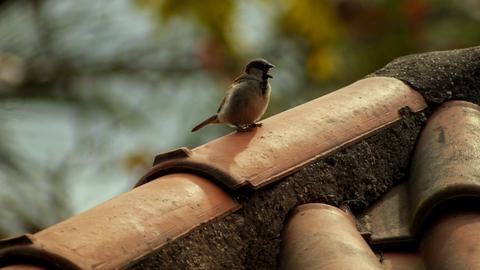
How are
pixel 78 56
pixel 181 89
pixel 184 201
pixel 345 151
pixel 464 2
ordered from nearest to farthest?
pixel 184 201
pixel 345 151
pixel 78 56
pixel 181 89
pixel 464 2

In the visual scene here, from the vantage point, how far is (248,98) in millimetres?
4523

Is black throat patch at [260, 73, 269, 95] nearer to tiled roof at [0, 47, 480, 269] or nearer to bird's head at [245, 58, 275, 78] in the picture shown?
bird's head at [245, 58, 275, 78]

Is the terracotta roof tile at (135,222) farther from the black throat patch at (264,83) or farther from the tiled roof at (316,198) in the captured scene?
the black throat patch at (264,83)

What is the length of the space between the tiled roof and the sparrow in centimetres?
56

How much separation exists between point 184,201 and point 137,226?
242mm

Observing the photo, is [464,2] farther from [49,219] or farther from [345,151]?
[345,151]

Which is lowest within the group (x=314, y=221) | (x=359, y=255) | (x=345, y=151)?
(x=359, y=255)

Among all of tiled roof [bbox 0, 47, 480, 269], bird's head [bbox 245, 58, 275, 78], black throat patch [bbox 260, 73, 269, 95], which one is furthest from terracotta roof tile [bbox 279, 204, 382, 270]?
bird's head [bbox 245, 58, 275, 78]

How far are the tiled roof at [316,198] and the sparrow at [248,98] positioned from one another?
559 millimetres

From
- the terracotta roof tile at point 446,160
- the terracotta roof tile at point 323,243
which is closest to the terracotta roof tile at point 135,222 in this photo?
the terracotta roof tile at point 323,243

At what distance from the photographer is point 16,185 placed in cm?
700

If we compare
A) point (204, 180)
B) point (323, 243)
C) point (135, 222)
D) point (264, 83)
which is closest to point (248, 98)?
point (264, 83)

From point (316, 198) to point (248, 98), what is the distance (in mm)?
1276

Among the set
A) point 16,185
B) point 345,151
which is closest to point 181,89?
point 16,185
